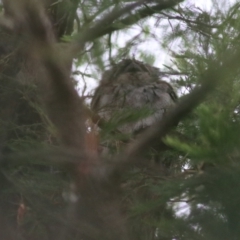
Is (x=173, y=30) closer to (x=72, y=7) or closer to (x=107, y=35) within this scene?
(x=107, y=35)

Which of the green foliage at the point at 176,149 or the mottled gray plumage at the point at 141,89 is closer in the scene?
the green foliage at the point at 176,149

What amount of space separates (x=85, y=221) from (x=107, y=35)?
1.08 m

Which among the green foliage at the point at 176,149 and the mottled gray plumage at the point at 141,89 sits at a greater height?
the mottled gray plumage at the point at 141,89

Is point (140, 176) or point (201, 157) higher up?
point (140, 176)

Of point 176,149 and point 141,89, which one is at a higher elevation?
point 141,89

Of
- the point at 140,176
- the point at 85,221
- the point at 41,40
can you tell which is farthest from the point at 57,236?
the point at 41,40

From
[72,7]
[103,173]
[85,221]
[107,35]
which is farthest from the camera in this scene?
[107,35]

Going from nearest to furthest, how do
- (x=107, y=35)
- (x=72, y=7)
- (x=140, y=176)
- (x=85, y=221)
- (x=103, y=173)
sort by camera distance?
(x=103, y=173)
(x=85, y=221)
(x=72, y=7)
(x=107, y=35)
(x=140, y=176)

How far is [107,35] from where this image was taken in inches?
117

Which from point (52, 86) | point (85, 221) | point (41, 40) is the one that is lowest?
point (85, 221)

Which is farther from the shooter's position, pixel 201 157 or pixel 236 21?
pixel 236 21

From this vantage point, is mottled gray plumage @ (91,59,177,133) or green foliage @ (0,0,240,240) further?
mottled gray plumage @ (91,59,177,133)

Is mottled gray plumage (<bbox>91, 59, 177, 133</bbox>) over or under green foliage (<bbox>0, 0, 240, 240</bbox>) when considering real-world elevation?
over

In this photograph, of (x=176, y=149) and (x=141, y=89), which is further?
(x=141, y=89)
